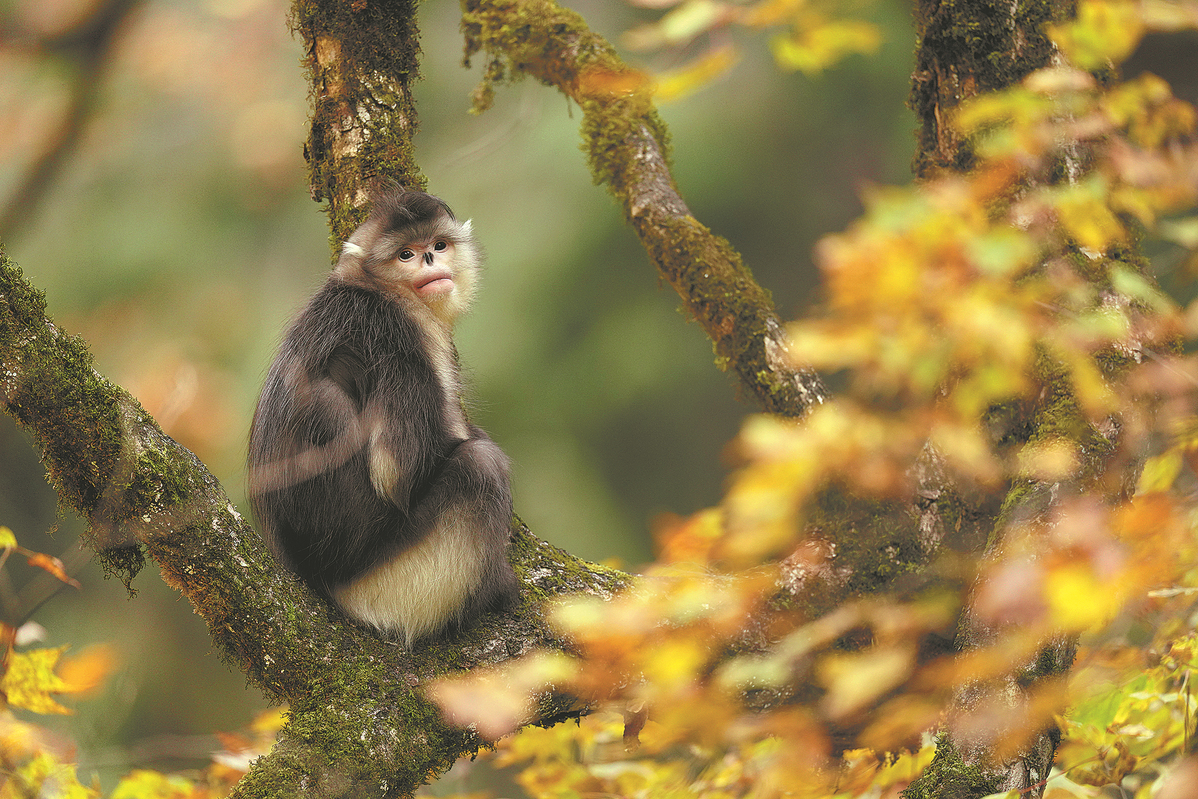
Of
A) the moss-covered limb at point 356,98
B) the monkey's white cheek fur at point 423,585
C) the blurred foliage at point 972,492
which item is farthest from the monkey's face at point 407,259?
the blurred foliage at point 972,492

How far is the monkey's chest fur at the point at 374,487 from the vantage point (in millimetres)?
2693

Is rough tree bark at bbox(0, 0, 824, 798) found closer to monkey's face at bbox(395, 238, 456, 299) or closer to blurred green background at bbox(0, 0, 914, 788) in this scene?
monkey's face at bbox(395, 238, 456, 299)

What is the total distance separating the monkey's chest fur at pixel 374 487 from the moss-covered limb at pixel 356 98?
2.00 feet

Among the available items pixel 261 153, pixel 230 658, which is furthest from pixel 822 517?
pixel 261 153

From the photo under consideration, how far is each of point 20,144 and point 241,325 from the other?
198cm

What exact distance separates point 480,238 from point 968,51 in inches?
159

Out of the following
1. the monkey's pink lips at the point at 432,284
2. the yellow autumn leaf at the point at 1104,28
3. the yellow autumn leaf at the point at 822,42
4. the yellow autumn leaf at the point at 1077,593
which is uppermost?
the monkey's pink lips at the point at 432,284

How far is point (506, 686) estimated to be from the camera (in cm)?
250

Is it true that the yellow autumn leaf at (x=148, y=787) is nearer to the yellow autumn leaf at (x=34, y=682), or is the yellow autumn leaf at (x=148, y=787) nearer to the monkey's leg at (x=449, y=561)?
the yellow autumn leaf at (x=34, y=682)

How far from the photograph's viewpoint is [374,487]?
2.74 meters

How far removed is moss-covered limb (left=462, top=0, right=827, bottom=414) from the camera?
3322mm

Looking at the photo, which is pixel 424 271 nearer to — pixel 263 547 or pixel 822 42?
pixel 263 547

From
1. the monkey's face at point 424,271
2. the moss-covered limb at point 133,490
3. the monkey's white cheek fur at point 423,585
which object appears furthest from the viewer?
the monkey's face at point 424,271

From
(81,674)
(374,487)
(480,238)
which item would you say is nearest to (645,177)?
(374,487)
